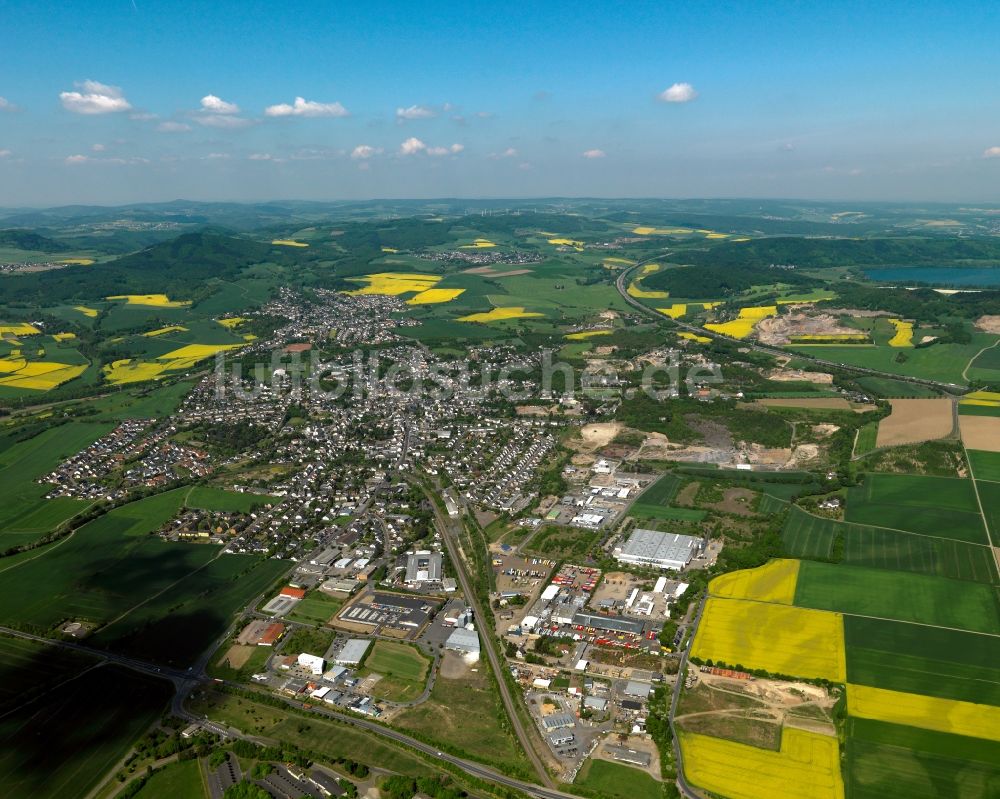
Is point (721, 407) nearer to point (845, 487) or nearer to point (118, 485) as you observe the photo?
point (845, 487)

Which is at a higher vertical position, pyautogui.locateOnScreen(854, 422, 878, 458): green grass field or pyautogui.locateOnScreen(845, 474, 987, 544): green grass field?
pyautogui.locateOnScreen(854, 422, 878, 458): green grass field

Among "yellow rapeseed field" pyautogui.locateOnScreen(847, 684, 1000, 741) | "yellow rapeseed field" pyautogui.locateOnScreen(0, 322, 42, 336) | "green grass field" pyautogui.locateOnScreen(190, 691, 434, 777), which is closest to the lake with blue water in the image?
"yellow rapeseed field" pyautogui.locateOnScreen(847, 684, 1000, 741)

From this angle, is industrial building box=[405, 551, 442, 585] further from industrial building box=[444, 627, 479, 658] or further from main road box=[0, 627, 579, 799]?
main road box=[0, 627, 579, 799]

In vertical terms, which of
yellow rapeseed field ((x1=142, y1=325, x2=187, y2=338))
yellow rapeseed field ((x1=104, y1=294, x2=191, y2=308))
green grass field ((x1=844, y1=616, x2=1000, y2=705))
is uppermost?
yellow rapeseed field ((x1=104, y1=294, x2=191, y2=308))

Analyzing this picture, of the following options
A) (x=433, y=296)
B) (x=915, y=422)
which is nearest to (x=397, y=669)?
(x=915, y=422)

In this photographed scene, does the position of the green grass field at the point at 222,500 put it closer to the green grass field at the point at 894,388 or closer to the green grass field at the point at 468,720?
the green grass field at the point at 468,720

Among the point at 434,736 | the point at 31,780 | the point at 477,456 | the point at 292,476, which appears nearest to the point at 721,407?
the point at 477,456
